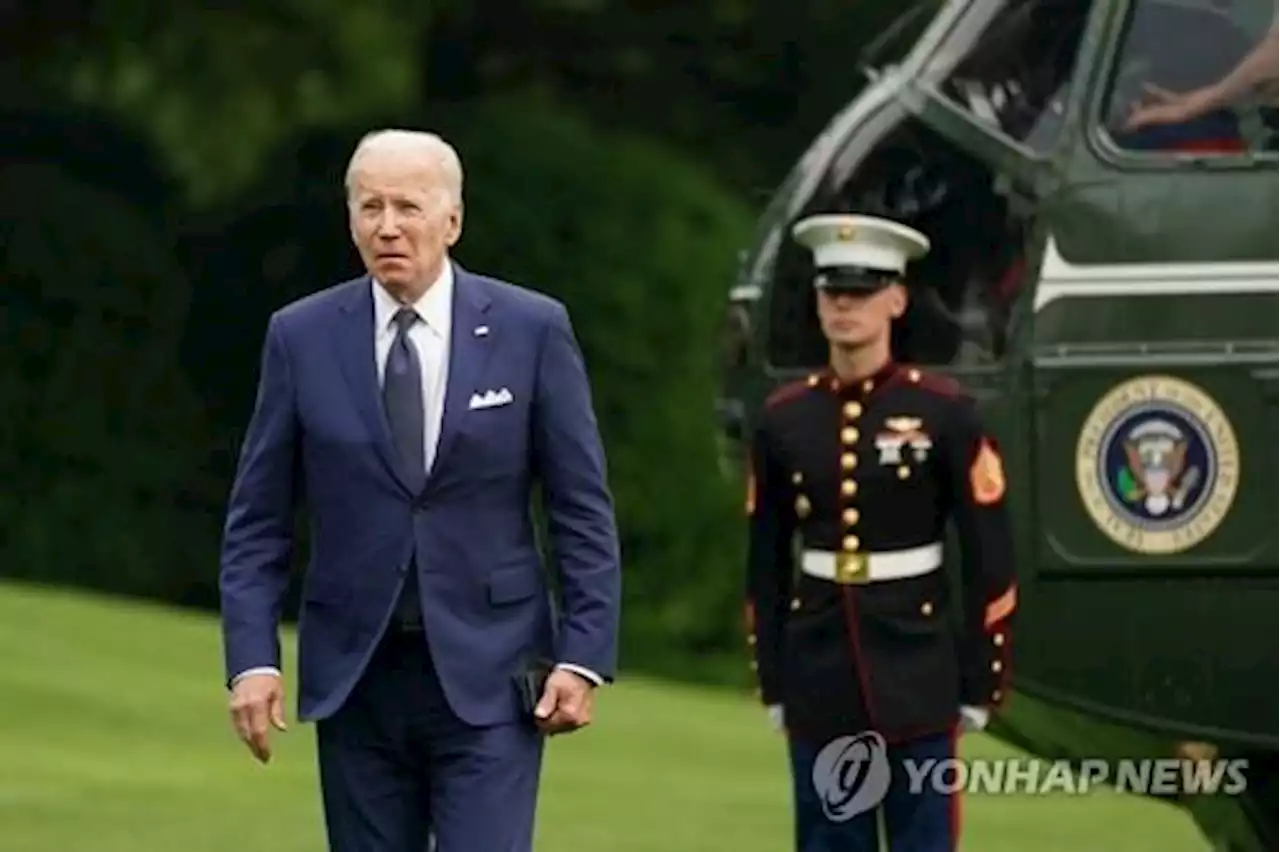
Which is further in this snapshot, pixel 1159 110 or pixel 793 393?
pixel 1159 110

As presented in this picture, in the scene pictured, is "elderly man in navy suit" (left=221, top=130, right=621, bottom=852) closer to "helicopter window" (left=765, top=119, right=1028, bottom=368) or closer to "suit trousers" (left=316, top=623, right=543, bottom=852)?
"suit trousers" (left=316, top=623, right=543, bottom=852)

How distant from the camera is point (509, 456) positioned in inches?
277

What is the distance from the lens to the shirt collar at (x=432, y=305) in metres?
7.08

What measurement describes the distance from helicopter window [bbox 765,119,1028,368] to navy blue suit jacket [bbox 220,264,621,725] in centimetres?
258

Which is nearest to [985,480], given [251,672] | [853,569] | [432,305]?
[853,569]

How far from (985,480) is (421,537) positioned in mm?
1452

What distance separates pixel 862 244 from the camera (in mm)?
8195

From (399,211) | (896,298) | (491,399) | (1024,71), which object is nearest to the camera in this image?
(399,211)

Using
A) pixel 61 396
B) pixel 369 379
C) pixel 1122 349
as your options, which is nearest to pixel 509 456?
pixel 369 379

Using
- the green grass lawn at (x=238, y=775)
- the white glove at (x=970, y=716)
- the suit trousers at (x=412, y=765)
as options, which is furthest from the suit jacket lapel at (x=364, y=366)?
the green grass lawn at (x=238, y=775)

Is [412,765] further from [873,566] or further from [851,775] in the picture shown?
[873,566]

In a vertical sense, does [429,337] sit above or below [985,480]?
above

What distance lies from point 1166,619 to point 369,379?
115 inches

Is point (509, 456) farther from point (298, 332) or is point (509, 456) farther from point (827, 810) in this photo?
point (827, 810)
